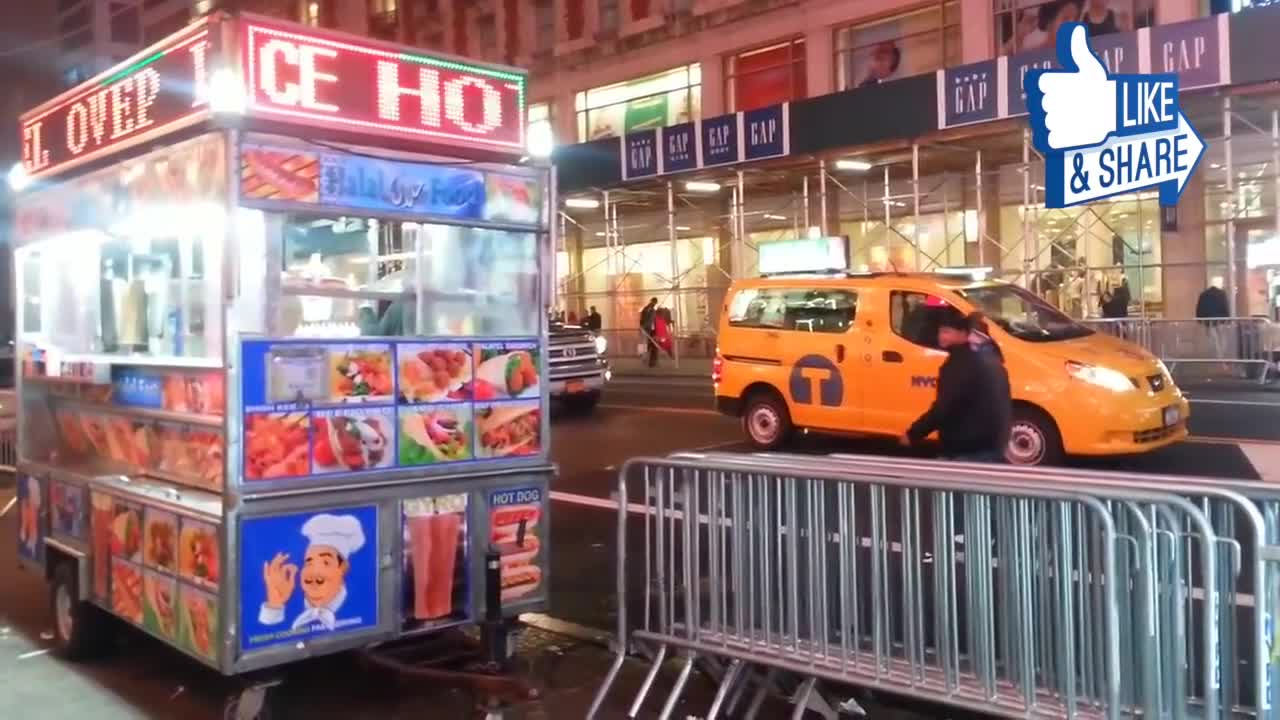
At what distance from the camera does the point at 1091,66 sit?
1102cm

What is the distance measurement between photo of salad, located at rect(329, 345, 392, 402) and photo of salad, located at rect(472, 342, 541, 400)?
51 cm

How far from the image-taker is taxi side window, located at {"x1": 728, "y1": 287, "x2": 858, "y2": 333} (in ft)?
42.9

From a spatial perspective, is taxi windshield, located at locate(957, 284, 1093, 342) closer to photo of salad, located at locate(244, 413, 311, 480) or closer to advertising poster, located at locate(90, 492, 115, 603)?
photo of salad, located at locate(244, 413, 311, 480)

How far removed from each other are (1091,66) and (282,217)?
8435 mm

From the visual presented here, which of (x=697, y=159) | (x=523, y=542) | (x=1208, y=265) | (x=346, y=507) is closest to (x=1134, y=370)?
(x=523, y=542)

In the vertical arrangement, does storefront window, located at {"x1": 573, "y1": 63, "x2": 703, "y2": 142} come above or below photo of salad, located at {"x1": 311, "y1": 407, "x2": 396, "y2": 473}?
above

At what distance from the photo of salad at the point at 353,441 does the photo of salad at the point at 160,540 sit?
0.77 meters

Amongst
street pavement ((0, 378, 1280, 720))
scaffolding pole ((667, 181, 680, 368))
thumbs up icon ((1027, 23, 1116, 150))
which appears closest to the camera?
street pavement ((0, 378, 1280, 720))

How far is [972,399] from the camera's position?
6.88 metres

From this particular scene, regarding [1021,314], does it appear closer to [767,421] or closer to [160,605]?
[767,421]

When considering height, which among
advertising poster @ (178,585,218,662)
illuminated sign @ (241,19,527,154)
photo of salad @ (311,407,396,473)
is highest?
illuminated sign @ (241,19,527,154)

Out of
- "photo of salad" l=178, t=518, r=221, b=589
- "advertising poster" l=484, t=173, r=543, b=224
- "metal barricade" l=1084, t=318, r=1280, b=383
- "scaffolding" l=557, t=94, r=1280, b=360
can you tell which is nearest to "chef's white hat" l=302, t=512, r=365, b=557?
"photo of salad" l=178, t=518, r=221, b=589

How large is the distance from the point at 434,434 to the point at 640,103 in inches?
1105

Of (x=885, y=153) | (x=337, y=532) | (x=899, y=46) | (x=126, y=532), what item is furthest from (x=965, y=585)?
(x=899, y=46)
